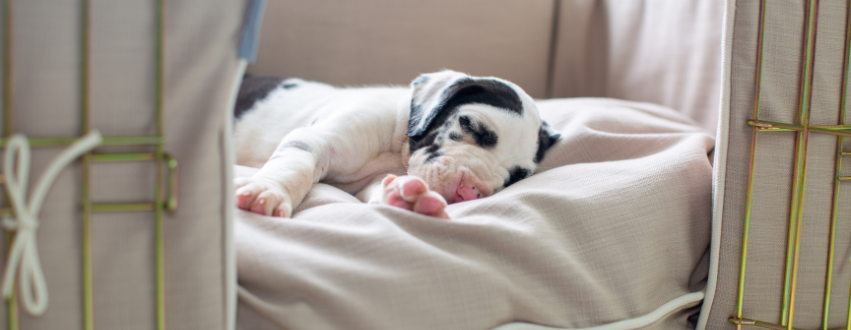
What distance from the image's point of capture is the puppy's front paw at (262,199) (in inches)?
47.1

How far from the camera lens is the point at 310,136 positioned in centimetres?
161

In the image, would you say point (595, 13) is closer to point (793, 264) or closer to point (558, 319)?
point (793, 264)

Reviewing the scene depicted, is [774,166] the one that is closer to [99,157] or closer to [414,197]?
[414,197]

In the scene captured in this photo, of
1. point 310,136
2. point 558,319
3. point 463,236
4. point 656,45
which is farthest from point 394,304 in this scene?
point 656,45

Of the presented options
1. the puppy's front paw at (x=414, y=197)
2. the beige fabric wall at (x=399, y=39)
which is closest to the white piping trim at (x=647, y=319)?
the puppy's front paw at (x=414, y=197)

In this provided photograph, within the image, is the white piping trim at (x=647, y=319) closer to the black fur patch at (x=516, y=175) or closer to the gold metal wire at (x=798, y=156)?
the gold metal wire at (x=798, y=156)

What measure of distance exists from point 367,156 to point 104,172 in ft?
3.37

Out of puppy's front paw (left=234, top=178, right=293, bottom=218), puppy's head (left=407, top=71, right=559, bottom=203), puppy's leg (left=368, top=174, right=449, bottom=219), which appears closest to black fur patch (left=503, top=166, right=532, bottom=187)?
puppy's head (left=407, top=71, right=559, bottom=203)

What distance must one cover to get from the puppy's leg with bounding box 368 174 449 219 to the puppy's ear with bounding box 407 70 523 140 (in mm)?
394

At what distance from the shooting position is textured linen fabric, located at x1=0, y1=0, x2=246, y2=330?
2.47 ft

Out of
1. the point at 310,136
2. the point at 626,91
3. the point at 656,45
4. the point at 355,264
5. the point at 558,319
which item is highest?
the point at 656,45

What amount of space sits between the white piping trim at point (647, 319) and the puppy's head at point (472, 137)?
1.51 feet

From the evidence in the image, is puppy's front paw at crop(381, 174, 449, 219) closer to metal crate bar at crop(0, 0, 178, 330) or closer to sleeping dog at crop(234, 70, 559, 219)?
sleeping dog at crop(234, 70, 559, 219)

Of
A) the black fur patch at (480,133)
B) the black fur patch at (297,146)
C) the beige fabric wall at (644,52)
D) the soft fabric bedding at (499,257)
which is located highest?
the beige fabric wall at (644,52)
